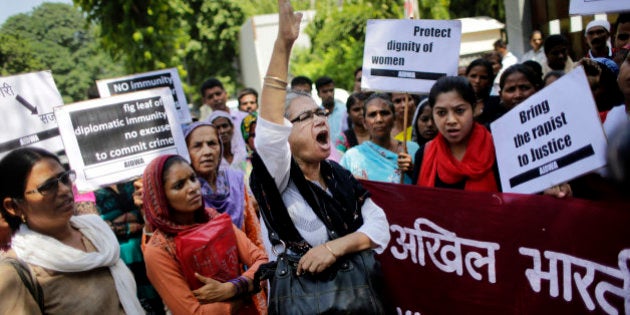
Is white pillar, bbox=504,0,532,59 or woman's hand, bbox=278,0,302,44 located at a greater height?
woman's hand, bbox=278,0,302,44

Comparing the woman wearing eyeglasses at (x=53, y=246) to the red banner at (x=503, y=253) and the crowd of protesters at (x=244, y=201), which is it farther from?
the red banner at (x=503, y=253)

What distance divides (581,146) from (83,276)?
2.44 m

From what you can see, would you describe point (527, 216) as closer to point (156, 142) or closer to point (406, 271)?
point (406, 271)

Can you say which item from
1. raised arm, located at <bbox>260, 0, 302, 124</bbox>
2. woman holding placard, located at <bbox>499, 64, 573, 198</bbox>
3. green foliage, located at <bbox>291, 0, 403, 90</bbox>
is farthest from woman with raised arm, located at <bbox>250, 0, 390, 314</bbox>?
green foliage, located at <bbox>291, 0, 403, 90</bbox>

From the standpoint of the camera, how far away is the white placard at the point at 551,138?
2.37 m

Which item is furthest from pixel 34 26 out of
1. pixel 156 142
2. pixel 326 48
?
pixel 156 142

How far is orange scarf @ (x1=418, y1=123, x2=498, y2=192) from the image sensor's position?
10.3 feet

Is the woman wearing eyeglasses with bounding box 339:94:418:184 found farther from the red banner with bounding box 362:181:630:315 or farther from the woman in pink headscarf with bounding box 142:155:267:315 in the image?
the woman in pink headscarf with bounding box 142:155:267:315

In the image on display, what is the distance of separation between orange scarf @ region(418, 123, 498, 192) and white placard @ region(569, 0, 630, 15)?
1.04 m

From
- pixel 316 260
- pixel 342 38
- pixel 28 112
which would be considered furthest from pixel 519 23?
pixel 342 38

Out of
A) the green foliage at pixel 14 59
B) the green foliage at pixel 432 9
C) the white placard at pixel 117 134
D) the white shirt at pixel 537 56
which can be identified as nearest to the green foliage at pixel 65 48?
the green foliage at pixel 14 59

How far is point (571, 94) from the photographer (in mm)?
2459

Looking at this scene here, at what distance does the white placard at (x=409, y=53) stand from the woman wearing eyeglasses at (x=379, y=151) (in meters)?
0.35

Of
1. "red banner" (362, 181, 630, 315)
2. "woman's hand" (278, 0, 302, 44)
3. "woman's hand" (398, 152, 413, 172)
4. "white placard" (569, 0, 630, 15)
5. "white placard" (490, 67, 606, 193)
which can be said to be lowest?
"red banner" (362, 181, 630, 315)
